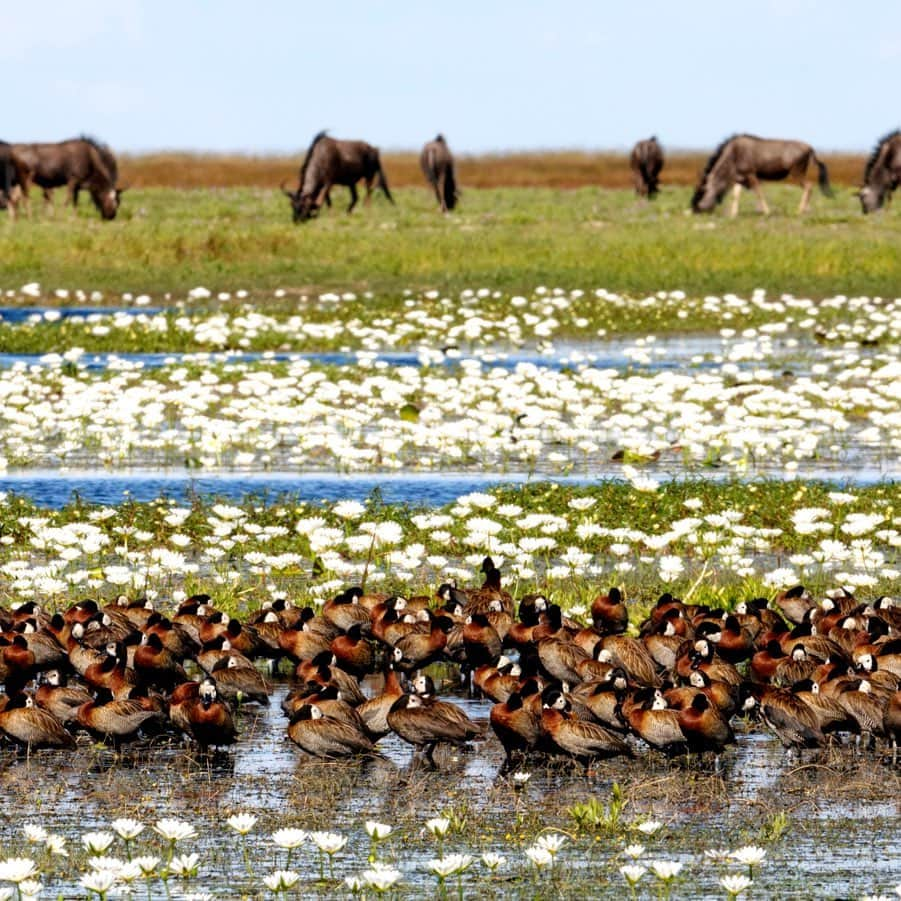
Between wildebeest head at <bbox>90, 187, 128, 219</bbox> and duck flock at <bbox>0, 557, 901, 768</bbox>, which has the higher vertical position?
duck flock at <bbox>0, 557, 901, 768</bbox>

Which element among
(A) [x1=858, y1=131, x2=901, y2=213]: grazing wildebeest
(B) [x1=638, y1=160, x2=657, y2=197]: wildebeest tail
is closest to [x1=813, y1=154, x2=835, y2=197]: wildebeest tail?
(A) [x1=858, y1=131, x2=901, y2=213]: grazing wildebeest

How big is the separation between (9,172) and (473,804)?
49.0 m

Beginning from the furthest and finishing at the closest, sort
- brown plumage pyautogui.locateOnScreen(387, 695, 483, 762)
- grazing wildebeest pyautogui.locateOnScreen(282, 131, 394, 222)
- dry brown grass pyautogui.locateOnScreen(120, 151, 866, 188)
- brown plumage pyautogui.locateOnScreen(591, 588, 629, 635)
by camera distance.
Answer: dry brown grass pyautogui.locateOnScreen(120, 151, 866, 188) < grazing wildebeest pyautogui.locateOnScreen(282, 131, 394, 222) < brown plumage pyautogui.locateOnScreen(591, 588, 629, 635) < brown plumage pyautogui.locateOnScreen(387, 695, 483, 762)

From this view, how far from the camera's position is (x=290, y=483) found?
17781 millimetres

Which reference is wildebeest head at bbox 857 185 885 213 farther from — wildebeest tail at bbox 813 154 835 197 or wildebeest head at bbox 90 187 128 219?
wildebeest head at bbox 90 187 128 219

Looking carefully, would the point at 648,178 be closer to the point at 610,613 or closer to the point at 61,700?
the point at 610,613

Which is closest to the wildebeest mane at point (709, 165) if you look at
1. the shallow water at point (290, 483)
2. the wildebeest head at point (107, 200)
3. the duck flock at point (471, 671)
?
the wildebeest head at point (107, 200)

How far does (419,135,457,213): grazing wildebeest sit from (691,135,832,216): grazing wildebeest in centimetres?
713

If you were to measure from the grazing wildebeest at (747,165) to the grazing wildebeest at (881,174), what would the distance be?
1.31 m

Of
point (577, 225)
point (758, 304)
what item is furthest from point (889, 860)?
point (577, 225)

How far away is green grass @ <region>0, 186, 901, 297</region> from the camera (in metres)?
38.7

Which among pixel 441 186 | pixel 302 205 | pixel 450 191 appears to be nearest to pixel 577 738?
pixel 302 205

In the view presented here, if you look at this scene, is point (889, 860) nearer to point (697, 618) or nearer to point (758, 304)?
point (697, 618)

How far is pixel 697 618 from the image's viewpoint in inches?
460
